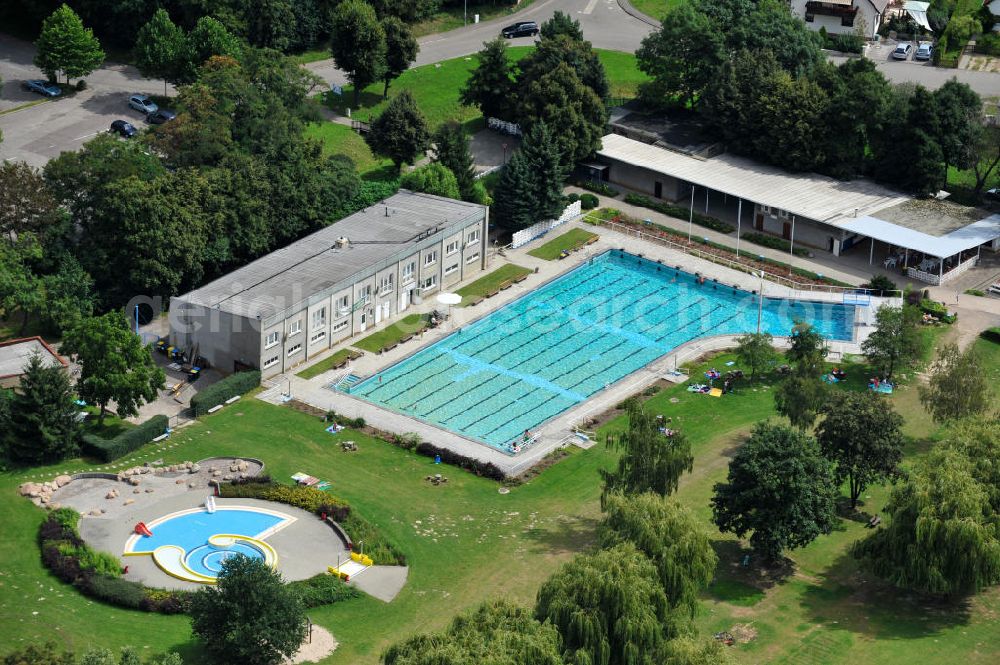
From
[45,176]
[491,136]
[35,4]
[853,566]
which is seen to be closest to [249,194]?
[45,176]

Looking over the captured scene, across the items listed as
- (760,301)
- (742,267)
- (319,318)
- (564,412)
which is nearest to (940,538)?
(564,412)

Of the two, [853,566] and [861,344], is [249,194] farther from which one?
[853,566]

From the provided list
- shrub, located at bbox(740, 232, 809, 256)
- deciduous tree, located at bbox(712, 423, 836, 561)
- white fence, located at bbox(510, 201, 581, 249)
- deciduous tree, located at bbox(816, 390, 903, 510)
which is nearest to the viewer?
deciduous tree, located at bbox(712, 423, 836, 561)

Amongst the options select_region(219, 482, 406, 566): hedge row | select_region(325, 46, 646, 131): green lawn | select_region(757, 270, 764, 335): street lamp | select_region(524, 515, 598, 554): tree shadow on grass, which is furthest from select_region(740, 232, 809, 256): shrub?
select_region(219, 482, 406, 566): hedge row

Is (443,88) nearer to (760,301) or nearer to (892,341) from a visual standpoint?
(760,301)

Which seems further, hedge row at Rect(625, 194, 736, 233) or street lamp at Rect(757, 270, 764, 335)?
hedge row at Rect(625, 194, 736, 233)

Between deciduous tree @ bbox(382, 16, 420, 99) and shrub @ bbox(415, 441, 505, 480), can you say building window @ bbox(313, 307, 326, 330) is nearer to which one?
shrub @ bbox(415, 441, 505, 480)

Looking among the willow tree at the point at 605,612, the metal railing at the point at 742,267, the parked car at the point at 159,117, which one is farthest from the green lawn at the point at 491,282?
the willow tree at the point at 605,612

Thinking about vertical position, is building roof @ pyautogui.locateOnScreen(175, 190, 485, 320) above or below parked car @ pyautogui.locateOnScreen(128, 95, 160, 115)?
below
